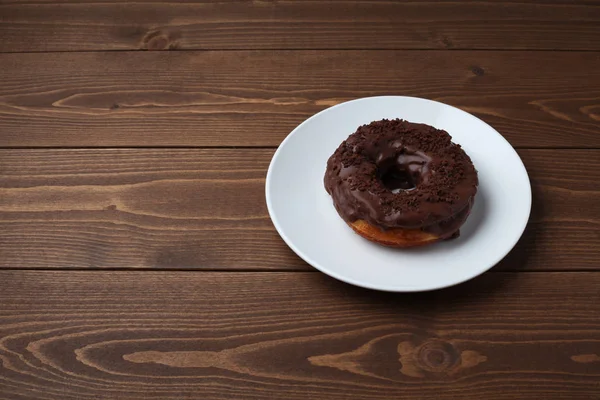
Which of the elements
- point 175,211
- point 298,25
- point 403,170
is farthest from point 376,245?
point 298,25

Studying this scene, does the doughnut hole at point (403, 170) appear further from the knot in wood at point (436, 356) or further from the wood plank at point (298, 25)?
the wood plank at point (298, 25)

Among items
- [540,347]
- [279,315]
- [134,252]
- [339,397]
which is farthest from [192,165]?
[540,347]

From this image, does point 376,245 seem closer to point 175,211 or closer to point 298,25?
point 175,211

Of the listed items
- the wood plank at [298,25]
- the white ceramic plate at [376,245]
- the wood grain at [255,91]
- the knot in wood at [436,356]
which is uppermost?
the wood plank at [298,25]

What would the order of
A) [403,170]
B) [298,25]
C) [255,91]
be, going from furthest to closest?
[298,25] → [255,91] → [403,170]

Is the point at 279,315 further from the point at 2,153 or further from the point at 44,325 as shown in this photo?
A: the point at 2,153

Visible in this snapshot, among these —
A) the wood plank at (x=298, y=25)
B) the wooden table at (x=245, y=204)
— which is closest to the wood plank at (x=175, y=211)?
the wooden table at (x=245, y=204)
